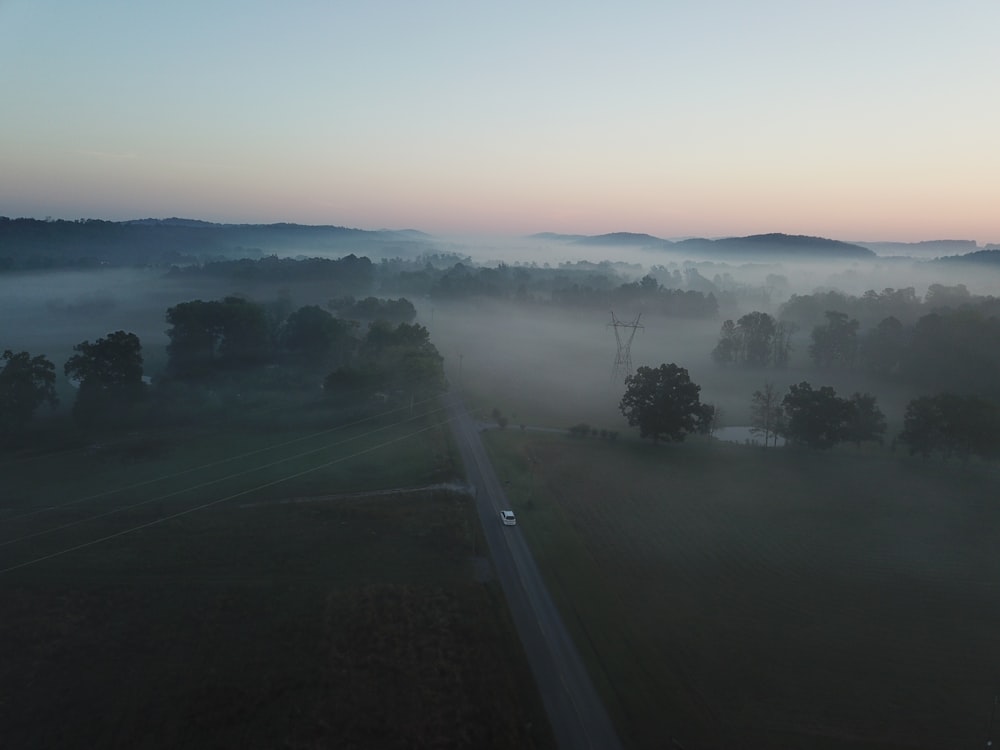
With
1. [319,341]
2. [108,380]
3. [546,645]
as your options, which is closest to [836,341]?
[319,341]

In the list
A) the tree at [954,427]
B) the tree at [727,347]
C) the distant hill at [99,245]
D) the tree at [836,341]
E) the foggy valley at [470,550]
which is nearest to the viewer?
the foggy valley at [470,550]

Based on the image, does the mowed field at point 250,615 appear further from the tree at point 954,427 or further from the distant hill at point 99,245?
the distant hill at point 99,245

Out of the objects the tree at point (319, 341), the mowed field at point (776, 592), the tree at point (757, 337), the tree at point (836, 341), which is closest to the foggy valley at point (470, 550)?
the mowed field at point (776, 592)

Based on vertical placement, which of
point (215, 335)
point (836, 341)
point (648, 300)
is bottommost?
point (836, 341)

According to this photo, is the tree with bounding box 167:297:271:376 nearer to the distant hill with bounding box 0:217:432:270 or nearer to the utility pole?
the utility pole

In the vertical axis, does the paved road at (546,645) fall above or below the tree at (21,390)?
below

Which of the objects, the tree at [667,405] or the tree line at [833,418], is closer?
the tree line at [833,418]

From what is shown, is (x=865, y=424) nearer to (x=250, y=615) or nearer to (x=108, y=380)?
(x=250, y=615)

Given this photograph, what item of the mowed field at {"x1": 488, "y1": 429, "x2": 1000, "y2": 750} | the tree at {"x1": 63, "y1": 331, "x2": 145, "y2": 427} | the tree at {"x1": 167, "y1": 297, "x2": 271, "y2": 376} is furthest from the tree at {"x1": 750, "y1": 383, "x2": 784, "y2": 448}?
the tree at {"x1": 167, "y1": 297, "x2": 271, "y2": 376}
